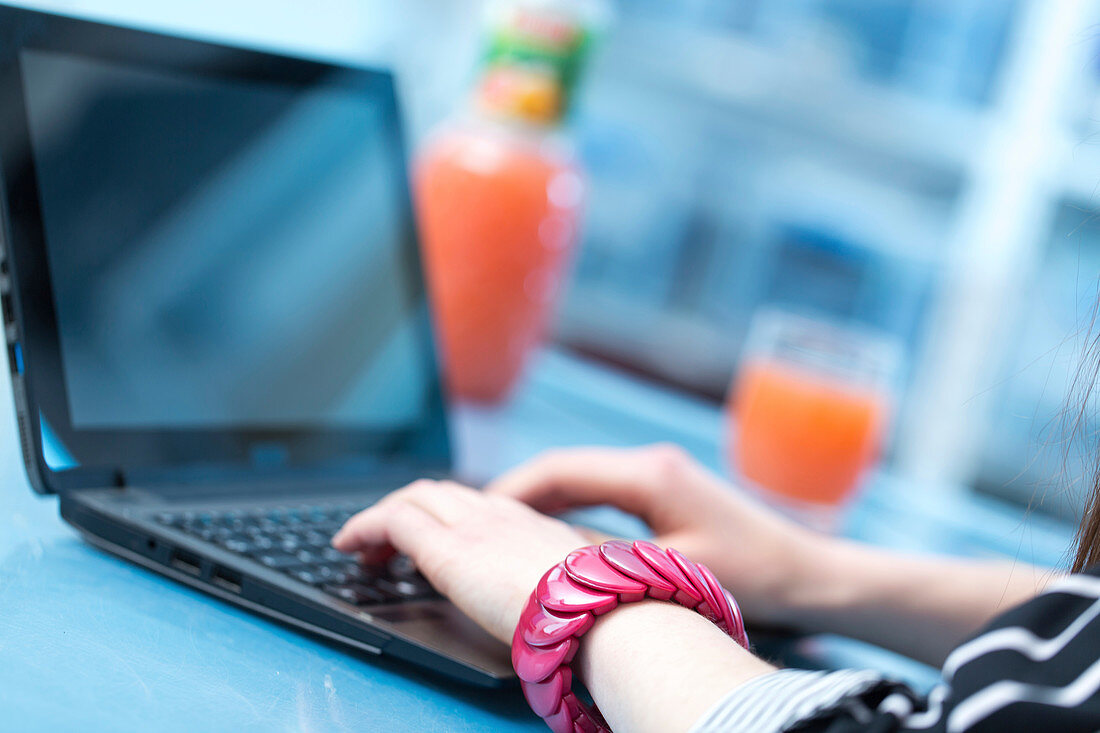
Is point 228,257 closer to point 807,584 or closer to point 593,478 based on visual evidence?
point 593,478

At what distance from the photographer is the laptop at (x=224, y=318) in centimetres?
47

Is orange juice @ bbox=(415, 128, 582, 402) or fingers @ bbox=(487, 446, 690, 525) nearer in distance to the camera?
fingers @ bbox=(487, 446, 690, 525)

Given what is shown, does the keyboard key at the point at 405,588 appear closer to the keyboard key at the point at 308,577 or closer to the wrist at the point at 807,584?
the keyboard key at the point at 308,577

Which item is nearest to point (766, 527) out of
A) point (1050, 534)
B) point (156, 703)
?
point (156, 703)

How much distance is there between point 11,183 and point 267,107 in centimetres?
19

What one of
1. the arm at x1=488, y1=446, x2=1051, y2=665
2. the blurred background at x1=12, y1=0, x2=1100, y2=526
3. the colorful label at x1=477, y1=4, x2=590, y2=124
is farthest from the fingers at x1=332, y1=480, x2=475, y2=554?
the blurred background at x1=12, y1=0, x2=1100, y2=526

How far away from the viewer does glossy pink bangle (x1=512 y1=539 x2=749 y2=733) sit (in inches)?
15.3

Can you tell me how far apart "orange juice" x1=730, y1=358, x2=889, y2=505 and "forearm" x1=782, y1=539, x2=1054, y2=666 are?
252mm

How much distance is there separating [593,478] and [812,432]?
34cm

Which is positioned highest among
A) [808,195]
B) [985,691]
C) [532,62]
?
[532,62]

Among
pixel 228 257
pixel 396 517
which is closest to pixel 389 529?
pixel 396 517

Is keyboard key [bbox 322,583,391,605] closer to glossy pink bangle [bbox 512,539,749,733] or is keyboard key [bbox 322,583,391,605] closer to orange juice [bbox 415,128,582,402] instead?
glossy pink bangle [bbox 512,539,749,733]

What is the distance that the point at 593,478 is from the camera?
587 millimetres

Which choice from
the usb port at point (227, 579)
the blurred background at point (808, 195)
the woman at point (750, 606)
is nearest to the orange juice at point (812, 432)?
the woman at point (750, 606)
